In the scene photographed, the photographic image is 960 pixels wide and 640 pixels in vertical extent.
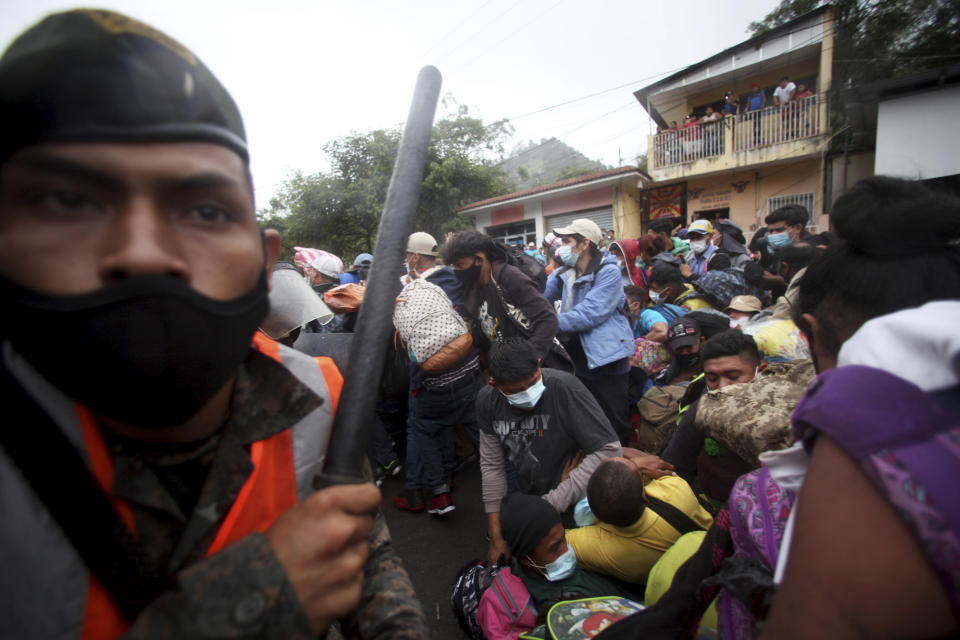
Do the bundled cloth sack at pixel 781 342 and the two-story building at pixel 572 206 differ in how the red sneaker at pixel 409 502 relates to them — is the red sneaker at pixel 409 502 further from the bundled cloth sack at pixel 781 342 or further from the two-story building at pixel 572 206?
the two-story building at pixel 572 206

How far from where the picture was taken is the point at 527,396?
244 cm

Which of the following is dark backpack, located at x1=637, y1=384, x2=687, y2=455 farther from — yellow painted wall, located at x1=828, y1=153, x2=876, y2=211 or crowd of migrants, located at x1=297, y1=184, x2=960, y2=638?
yellow painted wall, located at x1=828, y1=153, x2=876, y2=211

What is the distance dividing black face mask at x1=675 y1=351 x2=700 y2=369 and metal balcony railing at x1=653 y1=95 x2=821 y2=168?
13.5m

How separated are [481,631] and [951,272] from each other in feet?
7.25

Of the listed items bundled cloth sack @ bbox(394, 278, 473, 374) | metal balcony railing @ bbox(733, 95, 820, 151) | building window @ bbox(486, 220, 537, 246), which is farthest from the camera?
building window @ bbox(486, 220, 537, 246)

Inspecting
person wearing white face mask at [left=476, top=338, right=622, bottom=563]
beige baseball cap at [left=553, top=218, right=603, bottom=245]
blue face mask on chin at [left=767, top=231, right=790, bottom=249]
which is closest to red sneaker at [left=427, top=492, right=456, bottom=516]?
person wearing white face mask at [left=476, top=338, right=622, bottom=563]

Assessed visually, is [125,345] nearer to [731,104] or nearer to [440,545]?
[440,545]

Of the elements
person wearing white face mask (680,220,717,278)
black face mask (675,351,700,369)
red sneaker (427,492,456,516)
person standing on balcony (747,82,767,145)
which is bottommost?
red sneaker (427,492,456,516)

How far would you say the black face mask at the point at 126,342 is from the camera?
62 centimetres

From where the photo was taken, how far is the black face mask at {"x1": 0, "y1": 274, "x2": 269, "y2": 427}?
0.62 metres

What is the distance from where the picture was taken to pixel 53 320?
24.5 inches

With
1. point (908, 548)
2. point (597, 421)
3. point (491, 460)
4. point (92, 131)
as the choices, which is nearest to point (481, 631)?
point (491, 460)

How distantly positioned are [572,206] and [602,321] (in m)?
14.9

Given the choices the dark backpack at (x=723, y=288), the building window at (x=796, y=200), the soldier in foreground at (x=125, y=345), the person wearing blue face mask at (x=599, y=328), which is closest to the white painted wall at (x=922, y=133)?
the building window at (x=796, y=200)
